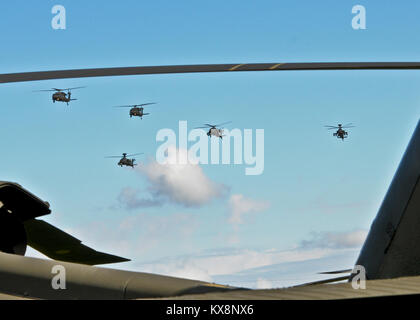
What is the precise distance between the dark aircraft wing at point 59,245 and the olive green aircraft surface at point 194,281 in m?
0.12

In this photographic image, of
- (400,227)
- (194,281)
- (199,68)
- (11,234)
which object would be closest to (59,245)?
(11,234)

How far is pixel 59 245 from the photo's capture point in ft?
29.1

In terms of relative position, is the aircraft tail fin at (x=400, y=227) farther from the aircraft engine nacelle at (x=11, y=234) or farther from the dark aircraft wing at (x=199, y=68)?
the aircraft engine nacelle at (x=11, y=234)

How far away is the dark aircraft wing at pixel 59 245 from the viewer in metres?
8.73

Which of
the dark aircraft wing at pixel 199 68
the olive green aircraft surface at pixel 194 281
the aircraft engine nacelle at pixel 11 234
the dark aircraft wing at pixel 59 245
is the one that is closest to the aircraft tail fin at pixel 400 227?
the olive green aircraft surface at pixel 194 281

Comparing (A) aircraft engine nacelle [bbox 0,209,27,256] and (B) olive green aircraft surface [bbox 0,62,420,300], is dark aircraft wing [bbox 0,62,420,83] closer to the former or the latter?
(B) olive green aircraft surface [bbox 0,62,420,300]

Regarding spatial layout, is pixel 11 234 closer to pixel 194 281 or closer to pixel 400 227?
pixel 194 281

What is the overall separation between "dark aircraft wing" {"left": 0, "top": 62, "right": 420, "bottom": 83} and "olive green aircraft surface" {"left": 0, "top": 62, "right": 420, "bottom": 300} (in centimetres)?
1

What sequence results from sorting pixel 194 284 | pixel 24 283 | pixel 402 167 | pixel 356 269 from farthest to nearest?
pixel 356 269 → pixel 402 167 → pixel 24 283 → pixel 194 284

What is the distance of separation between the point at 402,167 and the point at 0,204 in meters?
5.35

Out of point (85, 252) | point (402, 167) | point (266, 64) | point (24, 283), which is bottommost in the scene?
point (24, 283)
